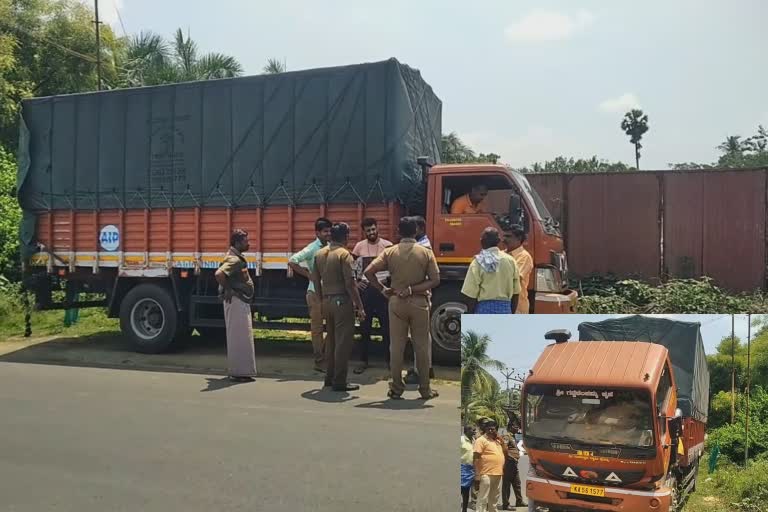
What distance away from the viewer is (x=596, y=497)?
1.60m

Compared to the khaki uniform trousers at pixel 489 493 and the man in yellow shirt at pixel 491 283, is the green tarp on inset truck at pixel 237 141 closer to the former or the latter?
the man in yellow shirt at pixel 491 283

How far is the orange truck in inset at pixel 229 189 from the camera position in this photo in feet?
25.7

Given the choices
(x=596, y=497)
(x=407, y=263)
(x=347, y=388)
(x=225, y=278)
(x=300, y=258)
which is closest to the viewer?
(x=596, y=497)

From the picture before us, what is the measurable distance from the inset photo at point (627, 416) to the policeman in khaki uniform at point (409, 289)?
392cm

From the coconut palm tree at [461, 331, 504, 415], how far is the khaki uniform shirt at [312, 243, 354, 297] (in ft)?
15.8

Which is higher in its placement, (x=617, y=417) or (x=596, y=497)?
(x=617, y=417)

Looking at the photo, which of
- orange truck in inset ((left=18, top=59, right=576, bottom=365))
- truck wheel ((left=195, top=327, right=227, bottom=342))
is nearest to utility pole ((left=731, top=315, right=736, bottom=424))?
orange truck in inset ((left=18, top=59, right=576, bottom=365))

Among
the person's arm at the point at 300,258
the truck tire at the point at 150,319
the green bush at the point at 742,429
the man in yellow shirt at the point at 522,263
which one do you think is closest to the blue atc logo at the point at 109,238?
the truck tire at the point at 150,319

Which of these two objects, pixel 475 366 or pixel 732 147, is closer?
pixel 475 366

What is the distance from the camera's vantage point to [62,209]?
32.6 feet

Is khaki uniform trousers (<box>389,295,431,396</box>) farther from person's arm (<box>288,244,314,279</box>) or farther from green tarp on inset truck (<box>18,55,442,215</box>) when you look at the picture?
green tarp on inset truck (<box>18,55,442,215</box>)

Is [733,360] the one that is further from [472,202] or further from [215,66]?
[215,66]

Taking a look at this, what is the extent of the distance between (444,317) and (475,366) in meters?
5.87

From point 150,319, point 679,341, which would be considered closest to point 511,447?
point 679,341
